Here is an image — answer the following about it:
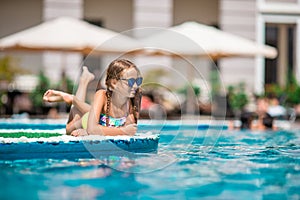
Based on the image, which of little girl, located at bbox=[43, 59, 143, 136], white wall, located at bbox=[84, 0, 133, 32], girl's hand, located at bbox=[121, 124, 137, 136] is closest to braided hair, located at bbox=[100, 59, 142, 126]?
little girl, located at bbox=[43, 59, 143, 136]

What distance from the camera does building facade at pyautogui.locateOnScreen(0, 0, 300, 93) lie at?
1875 centimetres

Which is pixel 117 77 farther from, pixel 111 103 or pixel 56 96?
pixel 56 96

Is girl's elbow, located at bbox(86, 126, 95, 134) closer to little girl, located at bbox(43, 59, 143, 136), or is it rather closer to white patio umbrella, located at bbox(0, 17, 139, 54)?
little girl, located at bbox(43, 59, 143, 136)

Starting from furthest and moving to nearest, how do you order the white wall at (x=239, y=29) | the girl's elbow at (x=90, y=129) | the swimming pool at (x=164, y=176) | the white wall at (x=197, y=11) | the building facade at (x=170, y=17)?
1. the white wall at (x=197, y=11)
2. the white wall at (x=239, y=29)
3. the building facade at (x=170, y=17)
4. the girl's elbow at (x=90, y=129)
5. the swimming pool at (x=164, y=176)

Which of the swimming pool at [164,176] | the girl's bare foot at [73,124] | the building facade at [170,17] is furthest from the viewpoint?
the building facade at [170,17]

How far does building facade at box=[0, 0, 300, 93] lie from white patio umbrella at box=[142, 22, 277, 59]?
3.58 metres

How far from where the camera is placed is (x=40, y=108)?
626 inches

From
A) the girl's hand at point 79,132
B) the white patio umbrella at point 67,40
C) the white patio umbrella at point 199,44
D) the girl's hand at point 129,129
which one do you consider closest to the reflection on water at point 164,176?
the girl's hand at point 129,129

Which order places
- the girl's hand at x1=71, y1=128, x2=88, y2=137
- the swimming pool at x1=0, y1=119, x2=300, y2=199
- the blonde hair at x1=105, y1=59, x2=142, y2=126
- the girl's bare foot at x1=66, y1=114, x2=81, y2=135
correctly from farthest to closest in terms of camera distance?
the girl's bare foot at x1=66, y1=114, x2=81, y2=135 → the girl's hand at x1=71, y1=128, x2=88, y2=137 → the blonde hair at x1=105, y1=59, x2=142, y2=126 → the swimming pool at x1=0, y1=119, x2=300, y2=199

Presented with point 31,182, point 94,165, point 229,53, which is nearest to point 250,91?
point 229,53

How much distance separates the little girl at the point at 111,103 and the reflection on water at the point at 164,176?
56 cm

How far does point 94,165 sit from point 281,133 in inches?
249

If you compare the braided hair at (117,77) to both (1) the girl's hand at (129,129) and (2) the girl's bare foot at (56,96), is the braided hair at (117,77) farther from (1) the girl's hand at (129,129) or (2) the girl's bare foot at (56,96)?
(2) the girl's bare foot at (56,96)

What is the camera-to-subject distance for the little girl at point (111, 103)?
7.17 metres
